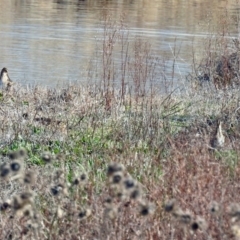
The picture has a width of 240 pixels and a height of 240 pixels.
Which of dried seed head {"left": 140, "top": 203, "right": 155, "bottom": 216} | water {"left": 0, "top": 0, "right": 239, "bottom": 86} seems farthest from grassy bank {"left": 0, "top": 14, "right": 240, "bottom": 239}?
water {"left": 0, "top": 0, "right": 239, "bottom": 86}

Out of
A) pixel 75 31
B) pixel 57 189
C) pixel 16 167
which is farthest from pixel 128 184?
pixel 75 31

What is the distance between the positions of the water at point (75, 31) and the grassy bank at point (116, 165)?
13.0ft

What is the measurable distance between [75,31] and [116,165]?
18.9 m

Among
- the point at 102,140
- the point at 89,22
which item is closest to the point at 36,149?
the point at 102,140

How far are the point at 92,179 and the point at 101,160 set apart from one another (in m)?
1.19

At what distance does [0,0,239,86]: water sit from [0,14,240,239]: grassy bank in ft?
13.0

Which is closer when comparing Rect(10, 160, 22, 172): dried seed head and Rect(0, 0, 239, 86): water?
Rect(10, 160, 22, 172): dried seed head

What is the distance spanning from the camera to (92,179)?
4953 mm

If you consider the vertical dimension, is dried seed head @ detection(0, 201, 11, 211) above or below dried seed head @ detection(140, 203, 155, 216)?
below

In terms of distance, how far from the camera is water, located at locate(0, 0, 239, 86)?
15682 millimetres

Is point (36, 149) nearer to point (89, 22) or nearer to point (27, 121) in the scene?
point (27, 121)

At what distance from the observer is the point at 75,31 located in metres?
21.7

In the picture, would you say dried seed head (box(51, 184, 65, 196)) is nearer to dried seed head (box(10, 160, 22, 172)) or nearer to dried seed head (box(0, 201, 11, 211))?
dried seed head (box(0, 201, 11, 211))

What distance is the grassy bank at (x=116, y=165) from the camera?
11.5ft
